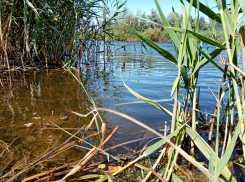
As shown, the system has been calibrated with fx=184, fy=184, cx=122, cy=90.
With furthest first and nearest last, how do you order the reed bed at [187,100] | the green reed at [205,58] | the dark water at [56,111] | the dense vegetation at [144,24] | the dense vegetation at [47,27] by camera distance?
the dense vegetation at [47,27]
the dark water at [56,111]
the dense vegetation at [144,24]
the reed bed at [187,100]
the green reed at [205,58]

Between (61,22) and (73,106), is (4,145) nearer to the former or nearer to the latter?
(73,106)

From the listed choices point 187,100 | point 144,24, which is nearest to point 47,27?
point 144,24

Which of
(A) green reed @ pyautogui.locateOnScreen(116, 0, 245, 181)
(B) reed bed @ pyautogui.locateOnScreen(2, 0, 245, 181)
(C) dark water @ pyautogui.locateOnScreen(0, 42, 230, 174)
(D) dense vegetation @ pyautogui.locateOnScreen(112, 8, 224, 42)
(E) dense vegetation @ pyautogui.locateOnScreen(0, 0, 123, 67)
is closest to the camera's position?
(A) green reed @ pyautogui.locateOnScreen(116, 0, 245, 181)

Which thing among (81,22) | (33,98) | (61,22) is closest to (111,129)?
(33,98)

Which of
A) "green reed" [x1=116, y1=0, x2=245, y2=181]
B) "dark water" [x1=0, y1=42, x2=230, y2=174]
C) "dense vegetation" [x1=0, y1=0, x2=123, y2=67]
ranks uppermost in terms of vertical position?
"dense vegetation" [x1=0, y1=0, x2=123, y2=67]

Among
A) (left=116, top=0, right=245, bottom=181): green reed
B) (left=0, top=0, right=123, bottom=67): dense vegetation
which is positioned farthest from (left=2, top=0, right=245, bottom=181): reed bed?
(left=0, top=0, right=123, bottom=67): dense vegetation

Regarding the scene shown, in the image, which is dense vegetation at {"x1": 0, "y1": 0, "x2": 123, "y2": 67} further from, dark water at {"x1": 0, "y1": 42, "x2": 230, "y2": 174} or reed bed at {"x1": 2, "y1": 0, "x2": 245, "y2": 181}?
reed bed at {"x1": 2, "y1": 0, "x2": 245, "y2": 181}

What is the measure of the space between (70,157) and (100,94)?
4.74ft

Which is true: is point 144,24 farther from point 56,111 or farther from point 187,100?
point 187,100

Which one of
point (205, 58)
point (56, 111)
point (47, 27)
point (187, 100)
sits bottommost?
point (56, 111)

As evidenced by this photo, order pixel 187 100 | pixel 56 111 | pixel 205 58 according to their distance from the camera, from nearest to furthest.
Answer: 1. pixel 205 58
2. pixel 187 100
3. pixel 56 111

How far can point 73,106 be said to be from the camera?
2.09 metres

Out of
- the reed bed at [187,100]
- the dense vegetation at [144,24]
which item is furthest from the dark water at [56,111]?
the dense vegetation at [144,24]

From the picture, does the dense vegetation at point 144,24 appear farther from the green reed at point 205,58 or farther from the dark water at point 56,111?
the dark water at point 56,111
